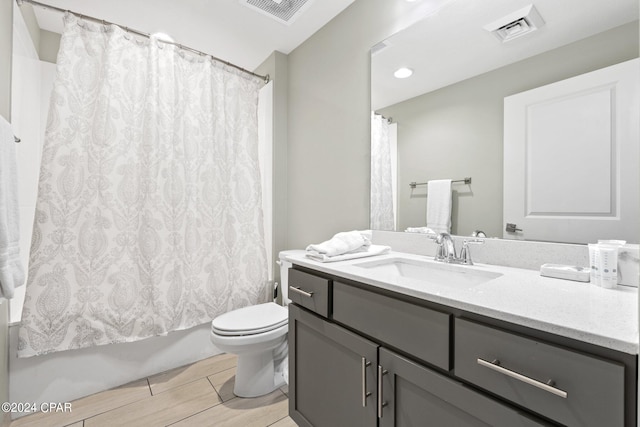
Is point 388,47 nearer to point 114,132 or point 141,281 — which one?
point 114,132

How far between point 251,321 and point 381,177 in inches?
44.6

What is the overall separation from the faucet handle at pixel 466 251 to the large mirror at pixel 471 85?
0.04m

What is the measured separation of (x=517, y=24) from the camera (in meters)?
1.13

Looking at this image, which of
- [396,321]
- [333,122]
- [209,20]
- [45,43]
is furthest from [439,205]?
[45,43]

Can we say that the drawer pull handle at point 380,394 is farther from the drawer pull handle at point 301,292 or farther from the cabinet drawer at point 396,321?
the drawer pull handle at point 301,292

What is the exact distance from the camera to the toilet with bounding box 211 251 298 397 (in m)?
1.56

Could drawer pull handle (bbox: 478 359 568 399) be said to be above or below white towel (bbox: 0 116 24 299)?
below

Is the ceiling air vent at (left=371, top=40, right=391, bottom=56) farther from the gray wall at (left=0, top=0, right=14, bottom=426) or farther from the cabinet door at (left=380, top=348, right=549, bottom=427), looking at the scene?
the gray wall at (left=0, top=0, right=14, bottom=426)

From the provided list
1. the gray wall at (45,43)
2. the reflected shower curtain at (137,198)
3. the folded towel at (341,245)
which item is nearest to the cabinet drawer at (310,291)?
the folded towel at (341,245)

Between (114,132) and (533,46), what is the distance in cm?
217

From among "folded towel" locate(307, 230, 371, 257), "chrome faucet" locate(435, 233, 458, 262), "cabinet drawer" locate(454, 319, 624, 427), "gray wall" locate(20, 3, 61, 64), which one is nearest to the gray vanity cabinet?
"cabinet drawer" locate(454, 319, 624, 427)

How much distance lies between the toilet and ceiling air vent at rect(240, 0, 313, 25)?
196 cm

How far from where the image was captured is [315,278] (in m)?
1.17

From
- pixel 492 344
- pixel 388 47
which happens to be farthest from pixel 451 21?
pixel 492 344
